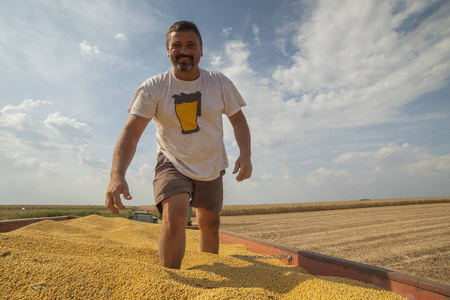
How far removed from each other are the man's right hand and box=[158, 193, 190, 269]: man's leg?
1.06ft

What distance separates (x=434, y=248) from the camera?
4.96 metres

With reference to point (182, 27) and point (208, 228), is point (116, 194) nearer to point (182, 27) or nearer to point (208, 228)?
point (208, 228)

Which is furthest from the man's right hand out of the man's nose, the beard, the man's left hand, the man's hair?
the man's hair

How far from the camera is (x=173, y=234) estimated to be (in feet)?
5.42

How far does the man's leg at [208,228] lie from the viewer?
2.11 meters

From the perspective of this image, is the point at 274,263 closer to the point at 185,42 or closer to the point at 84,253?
the point at 84,253

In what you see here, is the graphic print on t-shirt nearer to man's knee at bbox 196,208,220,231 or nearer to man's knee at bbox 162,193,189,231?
man's knee at bbox 162,193,189,231

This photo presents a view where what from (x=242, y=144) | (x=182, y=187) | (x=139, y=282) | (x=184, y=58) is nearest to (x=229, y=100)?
(x=242, y=144)

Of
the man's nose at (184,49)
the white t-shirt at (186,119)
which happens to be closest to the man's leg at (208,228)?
the white t-shirt at (186,119)

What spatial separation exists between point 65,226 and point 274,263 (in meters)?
2.85

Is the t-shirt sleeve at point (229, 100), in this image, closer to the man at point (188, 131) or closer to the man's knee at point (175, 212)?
the man at point (188, 131)

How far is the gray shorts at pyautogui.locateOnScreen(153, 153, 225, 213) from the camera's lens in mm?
1787

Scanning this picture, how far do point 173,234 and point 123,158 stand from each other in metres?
0.59

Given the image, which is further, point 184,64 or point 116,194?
point 184,64
